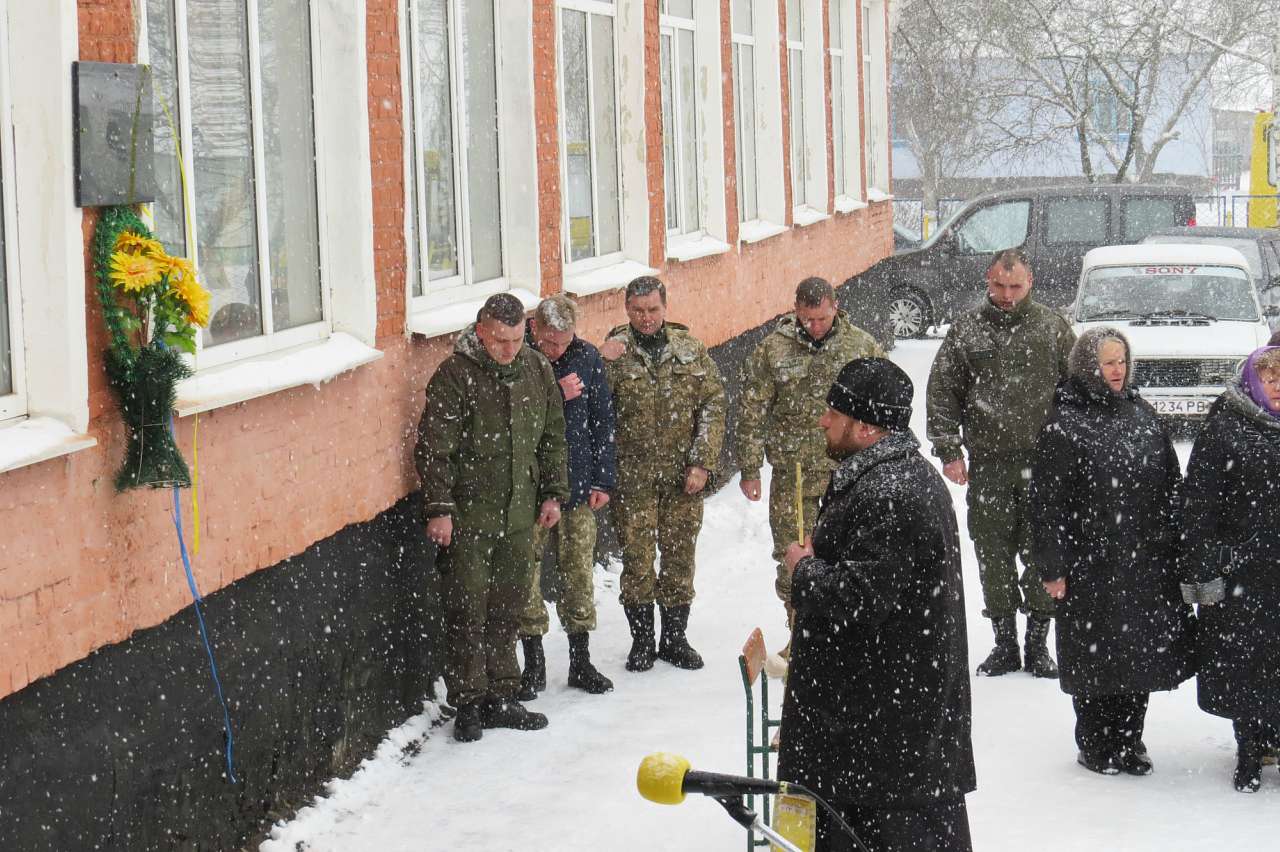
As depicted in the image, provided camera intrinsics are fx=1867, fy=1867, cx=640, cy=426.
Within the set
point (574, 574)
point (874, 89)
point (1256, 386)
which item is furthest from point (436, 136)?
point (874, 89)

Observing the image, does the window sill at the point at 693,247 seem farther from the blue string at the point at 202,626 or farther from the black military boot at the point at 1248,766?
the blue string at the point at 202,626

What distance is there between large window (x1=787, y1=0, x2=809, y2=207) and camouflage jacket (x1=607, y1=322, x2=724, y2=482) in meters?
8.32

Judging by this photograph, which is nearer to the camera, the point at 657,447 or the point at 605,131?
the point at 657,447

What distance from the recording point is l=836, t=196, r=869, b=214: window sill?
19.8 meters

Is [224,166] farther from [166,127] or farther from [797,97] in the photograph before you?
[797,97]

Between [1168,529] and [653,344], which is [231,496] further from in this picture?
[1168,529]

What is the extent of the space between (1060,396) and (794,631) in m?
2.68

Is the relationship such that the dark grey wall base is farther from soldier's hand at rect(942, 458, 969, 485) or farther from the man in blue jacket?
soldier's hand at rect(942, 458, 969, 485)

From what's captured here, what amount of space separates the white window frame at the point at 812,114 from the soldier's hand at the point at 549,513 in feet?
32.0

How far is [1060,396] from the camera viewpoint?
7020mm

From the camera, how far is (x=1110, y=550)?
679cm

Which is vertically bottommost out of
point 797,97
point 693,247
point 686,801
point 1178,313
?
point 686,801

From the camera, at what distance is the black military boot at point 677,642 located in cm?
856

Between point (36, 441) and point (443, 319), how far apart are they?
11.3 ft
